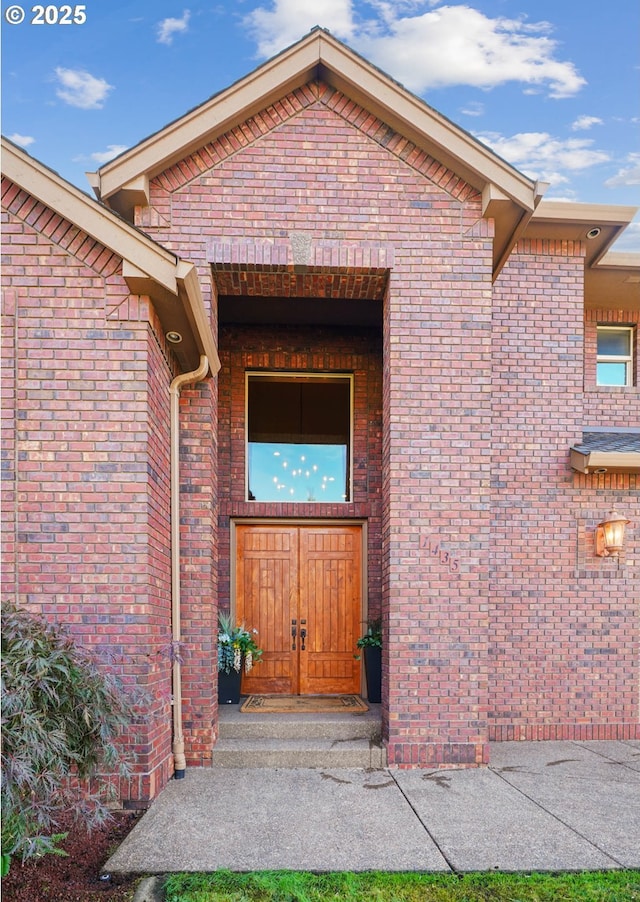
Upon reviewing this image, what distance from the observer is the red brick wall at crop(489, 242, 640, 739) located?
6.96 meters

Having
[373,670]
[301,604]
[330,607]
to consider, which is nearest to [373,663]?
[373,670]

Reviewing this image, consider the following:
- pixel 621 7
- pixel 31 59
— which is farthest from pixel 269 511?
pixel 621 7

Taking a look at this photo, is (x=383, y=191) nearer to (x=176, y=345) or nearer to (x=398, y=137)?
(x=398, y=137)

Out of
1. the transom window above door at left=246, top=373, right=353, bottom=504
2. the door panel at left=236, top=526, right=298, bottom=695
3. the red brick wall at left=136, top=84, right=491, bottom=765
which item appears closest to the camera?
the red brick wall at left=136, top=84, right=491, bottom=765

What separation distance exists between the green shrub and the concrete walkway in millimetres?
652

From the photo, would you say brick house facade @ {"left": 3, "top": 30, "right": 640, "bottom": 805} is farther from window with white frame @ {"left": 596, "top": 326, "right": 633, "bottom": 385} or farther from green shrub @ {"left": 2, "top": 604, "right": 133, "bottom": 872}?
green shrub @ {"left": 2, "top": 604, "right": 133, "bottom": 872}

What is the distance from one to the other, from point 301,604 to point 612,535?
3773mm

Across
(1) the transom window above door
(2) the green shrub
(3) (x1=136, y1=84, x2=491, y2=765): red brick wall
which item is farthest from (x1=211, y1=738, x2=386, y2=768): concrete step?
(1) the transom window above door

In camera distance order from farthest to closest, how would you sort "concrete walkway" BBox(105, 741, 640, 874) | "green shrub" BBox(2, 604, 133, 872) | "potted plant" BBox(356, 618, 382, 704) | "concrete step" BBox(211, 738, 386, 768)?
"potted plant" BBox(356, 618, 382, 704) → "concrete step" BBox(211, 738, 386, 768) → "concrete walkway" BBox(105, 741, 640, 874) → "green shrub" BBox(2, 604, 133, 872)

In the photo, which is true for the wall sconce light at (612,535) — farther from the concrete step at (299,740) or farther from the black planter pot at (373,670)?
the concrete step at (299,740)

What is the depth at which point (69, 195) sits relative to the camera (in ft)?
15.2

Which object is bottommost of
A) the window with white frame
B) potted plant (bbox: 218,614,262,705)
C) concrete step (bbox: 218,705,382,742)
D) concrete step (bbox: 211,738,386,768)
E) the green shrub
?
concrete step (bbox: 211,738,386,768)

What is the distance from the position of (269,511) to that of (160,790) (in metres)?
3.40

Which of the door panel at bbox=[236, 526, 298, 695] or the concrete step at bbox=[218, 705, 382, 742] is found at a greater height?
the door panel at bbox=[236, 526, 298, 695]
